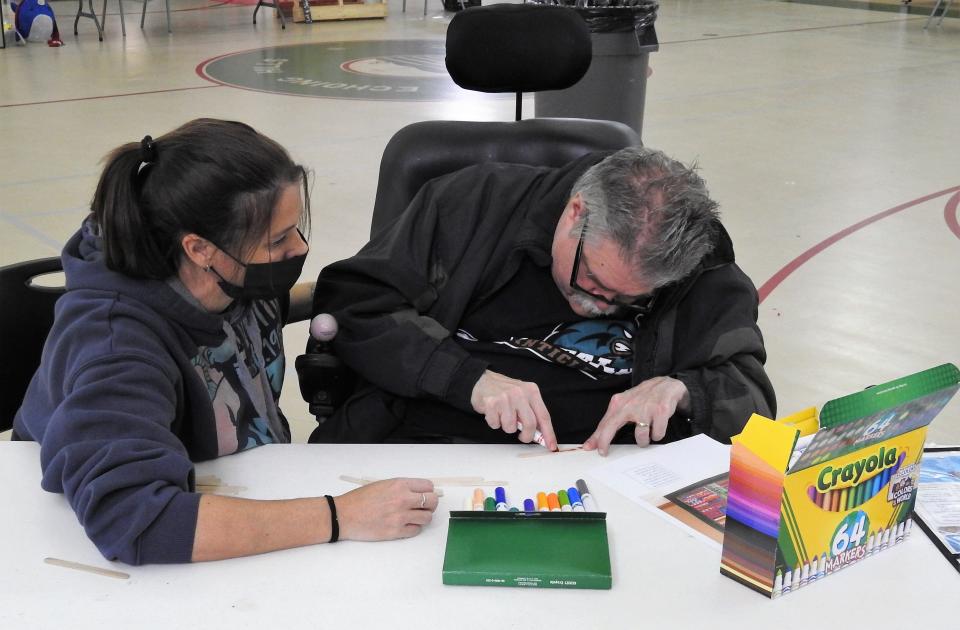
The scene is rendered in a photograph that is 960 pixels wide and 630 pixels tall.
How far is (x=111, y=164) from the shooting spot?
1444 millimetres

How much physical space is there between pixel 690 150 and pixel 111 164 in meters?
4.76

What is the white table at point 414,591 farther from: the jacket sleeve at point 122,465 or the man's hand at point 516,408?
the man's hand at point 516,408

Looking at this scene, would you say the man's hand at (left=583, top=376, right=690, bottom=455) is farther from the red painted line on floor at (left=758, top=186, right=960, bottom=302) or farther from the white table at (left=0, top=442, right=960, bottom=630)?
the red painted line on floor at (left=758, top=186, right=960, bottom=302)

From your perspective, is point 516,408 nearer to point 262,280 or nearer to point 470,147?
point 262,280

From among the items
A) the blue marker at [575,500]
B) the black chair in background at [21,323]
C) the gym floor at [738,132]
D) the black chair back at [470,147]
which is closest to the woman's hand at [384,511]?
the blue marker at [575,500]

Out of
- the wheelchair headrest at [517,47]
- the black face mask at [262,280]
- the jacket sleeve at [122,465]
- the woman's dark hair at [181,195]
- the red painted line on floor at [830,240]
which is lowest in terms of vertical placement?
the red painted line on floor at [830,240]

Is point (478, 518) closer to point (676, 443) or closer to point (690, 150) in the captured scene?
point (676, 443)

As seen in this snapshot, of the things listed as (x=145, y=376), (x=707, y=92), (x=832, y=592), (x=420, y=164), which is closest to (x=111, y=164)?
(x=145, y=376)

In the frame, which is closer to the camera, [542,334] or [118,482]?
[118,482]

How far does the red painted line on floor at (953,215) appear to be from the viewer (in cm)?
455

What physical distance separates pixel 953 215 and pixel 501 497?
13.2ft

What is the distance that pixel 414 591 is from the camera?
48.5 inches

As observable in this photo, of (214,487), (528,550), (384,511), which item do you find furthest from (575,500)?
(214,487)

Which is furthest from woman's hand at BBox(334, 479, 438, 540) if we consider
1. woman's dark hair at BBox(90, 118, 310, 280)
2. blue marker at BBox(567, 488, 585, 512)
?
woman's dark hair at BBox(90, 118, 310, 280)
